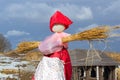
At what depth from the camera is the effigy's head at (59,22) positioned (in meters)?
4.92

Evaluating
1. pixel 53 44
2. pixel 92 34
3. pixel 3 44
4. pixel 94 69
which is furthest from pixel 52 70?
pixel 3 44

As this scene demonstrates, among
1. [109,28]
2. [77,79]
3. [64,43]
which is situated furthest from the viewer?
[77,79]

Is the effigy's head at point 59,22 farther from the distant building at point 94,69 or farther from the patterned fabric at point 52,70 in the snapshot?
the distant building at point 94,69

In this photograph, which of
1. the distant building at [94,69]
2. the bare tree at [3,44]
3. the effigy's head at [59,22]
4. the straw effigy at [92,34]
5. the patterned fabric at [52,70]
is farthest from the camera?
the bare tree at [3,44]

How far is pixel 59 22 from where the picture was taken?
492cm

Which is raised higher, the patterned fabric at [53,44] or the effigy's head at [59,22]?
the effigy's head at [59,22]

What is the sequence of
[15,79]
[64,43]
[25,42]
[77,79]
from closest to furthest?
1. [64,43]
2. [25,42]
3. [15,79]
4. [77,79]

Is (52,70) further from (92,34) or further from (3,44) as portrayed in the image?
(3,44)

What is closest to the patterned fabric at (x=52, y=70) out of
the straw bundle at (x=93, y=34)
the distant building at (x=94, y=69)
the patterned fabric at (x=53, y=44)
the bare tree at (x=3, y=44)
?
the patterned fabric at (x=53, y=44)

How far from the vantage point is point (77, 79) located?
1770cm

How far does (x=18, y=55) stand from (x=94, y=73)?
1333 centimetres

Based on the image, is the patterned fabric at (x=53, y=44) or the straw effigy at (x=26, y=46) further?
the straw effigy at (x=26, y=46)

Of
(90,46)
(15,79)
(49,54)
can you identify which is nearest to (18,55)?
(49,54)

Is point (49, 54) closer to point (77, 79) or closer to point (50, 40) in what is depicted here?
point (50, 40)
